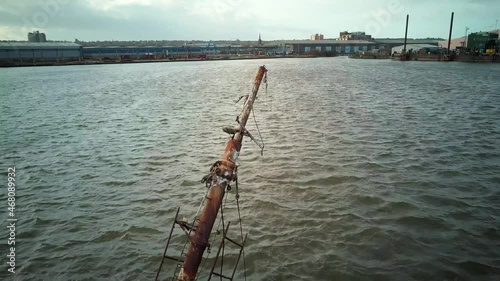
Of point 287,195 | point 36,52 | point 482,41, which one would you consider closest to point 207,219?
point 287,195

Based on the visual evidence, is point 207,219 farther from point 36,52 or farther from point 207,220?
point 36,52

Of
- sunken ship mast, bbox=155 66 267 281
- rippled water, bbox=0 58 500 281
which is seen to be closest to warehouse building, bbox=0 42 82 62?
rippled water, bbox=0 58 500 281

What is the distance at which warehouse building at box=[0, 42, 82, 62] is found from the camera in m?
141

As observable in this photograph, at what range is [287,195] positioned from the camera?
13.1m

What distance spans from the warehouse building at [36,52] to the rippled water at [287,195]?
146166 mm

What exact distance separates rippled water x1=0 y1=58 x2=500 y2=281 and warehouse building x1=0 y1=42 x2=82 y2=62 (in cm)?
14617

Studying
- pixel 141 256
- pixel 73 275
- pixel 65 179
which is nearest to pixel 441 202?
pixel 141 256

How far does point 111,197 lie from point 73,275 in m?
4.96

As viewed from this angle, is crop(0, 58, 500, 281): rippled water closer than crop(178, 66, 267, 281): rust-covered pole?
No

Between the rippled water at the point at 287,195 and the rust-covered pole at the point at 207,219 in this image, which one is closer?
the rust-covered pole at the point at 207,219

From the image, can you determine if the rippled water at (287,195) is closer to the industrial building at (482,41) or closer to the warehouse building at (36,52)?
the industrial building at (482,41)

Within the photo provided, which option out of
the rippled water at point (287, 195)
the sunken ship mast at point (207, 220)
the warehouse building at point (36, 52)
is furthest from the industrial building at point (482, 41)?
the warehouse building at point (36, 52)

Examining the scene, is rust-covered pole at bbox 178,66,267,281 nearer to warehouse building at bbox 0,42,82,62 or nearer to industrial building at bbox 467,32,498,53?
industrial building at bbox 467,32,498,53

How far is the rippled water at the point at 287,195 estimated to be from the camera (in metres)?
9.11
